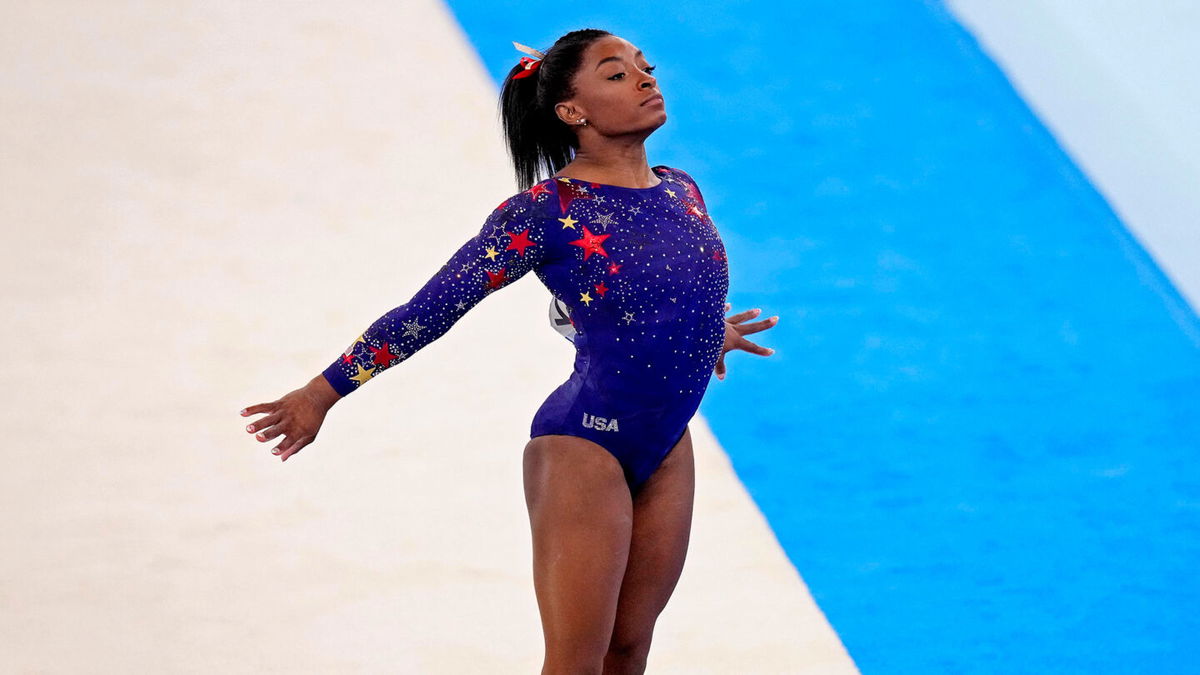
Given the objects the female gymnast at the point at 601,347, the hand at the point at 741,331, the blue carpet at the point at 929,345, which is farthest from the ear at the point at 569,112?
the blue carpet at the point at 929,345

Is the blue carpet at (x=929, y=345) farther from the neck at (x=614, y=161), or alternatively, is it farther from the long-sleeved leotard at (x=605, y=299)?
the neck at (x=614, y=161)

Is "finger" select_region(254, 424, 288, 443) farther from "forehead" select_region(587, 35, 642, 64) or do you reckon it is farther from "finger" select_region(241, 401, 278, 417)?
"forehead" select_region(587, 35, 642, 64)

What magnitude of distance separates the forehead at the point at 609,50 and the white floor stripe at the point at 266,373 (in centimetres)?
166

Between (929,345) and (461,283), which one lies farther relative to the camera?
(929,345)

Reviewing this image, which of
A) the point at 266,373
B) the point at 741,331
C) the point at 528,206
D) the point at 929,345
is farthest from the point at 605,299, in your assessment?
the point at 929,345

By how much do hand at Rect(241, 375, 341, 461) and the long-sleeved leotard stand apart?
5cm

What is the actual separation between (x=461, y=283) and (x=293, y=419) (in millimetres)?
364

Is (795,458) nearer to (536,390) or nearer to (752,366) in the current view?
(752,366)

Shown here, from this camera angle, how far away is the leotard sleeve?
7.79ft

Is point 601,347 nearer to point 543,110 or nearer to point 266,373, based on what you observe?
point 543,110

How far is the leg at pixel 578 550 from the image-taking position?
235 centimetres

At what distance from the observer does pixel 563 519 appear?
2.37 metres

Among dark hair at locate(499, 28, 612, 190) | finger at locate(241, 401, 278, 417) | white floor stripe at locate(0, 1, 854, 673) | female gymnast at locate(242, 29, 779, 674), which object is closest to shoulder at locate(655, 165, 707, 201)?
female gymnast at locate(242, 29, 779, 674)

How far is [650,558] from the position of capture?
2.51 metres
